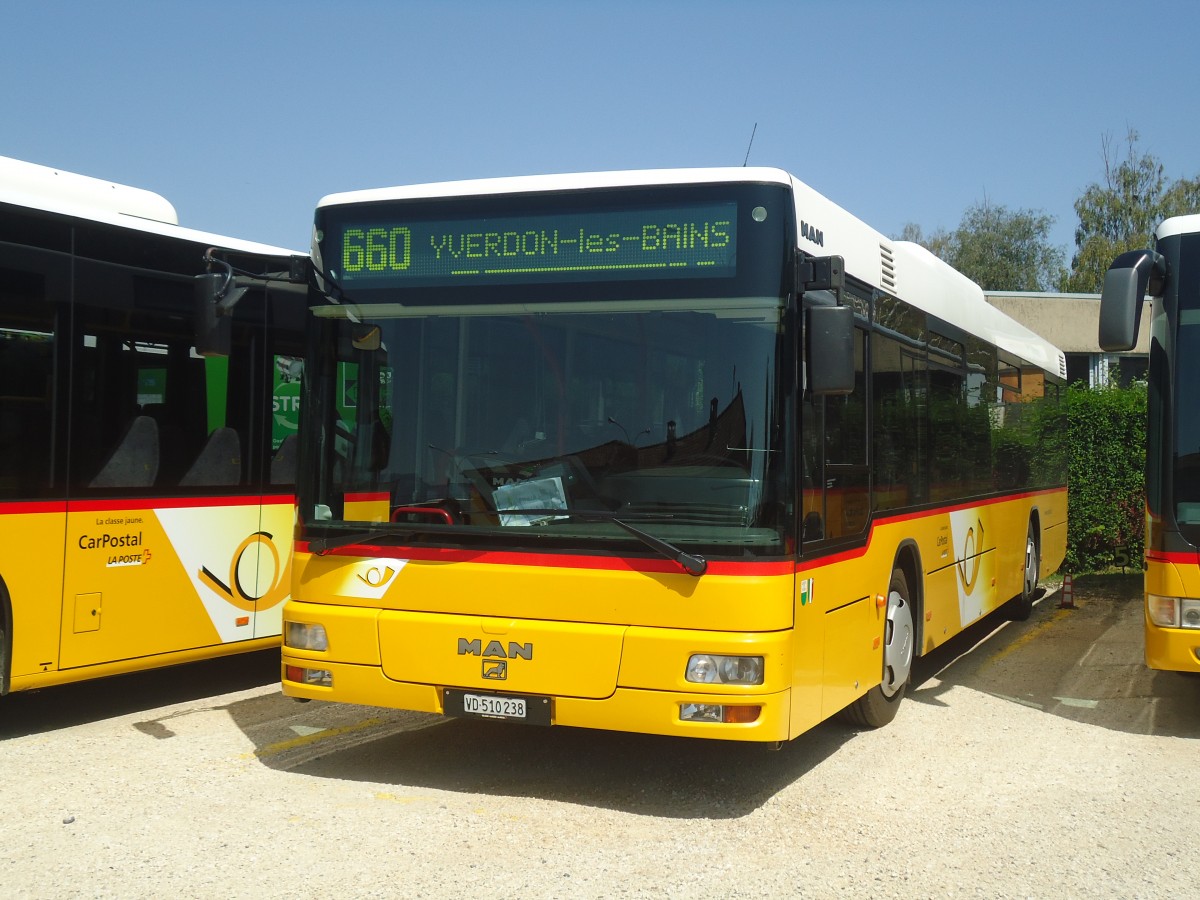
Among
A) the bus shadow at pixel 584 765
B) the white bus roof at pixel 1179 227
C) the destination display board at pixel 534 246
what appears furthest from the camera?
the white bus roof at pixel 1179 227

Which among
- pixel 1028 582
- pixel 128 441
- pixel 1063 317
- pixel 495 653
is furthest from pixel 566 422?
pixel 1063 317

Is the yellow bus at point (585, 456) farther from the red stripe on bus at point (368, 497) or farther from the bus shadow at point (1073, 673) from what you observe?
the bus shadow at point (1073, 673)

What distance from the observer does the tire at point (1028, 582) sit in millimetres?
13018

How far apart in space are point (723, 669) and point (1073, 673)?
567 cm

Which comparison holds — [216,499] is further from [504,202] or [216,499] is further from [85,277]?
[504,202]

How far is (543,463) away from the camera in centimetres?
612

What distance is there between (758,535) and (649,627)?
642mm

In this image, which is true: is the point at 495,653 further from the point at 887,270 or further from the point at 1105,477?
the point at 1105,477

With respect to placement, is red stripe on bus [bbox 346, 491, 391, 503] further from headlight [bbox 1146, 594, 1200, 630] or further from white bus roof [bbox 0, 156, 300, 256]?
headlight [bbox 1146, 594, 1200, 630]

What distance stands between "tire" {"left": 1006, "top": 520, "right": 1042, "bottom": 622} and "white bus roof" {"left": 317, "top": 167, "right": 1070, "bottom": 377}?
3.94 metres

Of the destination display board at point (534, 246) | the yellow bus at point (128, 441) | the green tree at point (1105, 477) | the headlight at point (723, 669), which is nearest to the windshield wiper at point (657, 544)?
the headlight at point (723, 669)

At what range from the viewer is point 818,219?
6.52 m

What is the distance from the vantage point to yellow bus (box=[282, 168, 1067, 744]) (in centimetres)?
585

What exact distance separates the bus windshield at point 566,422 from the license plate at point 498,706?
722 millimetres
